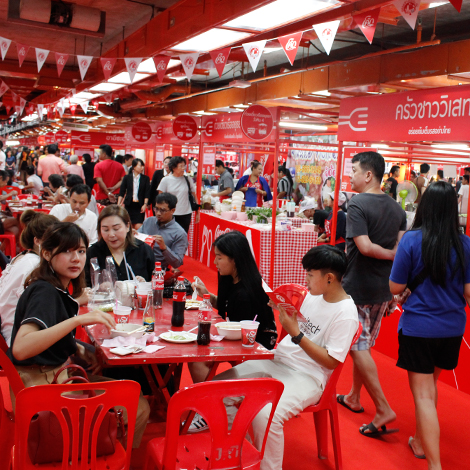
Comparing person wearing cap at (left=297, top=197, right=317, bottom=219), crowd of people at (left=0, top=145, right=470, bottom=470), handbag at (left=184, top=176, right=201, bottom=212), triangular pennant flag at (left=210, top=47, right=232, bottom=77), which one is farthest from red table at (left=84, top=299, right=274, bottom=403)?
person wearing cap at (left=297, top=197, right=317, bottom=219)

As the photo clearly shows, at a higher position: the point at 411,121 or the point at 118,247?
the point at 411,121

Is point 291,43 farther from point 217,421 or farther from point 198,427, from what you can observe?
point 217,421

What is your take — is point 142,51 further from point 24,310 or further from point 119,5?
point 24,310

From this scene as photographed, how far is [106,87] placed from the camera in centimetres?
899

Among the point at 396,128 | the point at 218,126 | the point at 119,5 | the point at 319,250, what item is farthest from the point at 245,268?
the point at 218,126

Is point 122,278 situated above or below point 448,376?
above

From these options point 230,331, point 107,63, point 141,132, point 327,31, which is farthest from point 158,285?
point 141,132

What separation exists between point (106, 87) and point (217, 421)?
7.95 metres

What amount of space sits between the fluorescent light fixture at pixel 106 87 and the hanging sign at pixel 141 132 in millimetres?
5124

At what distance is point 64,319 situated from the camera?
2.52m

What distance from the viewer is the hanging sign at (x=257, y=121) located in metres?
7.32

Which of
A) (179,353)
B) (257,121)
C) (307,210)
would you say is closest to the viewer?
(179,353)

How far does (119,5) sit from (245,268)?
4.33 m

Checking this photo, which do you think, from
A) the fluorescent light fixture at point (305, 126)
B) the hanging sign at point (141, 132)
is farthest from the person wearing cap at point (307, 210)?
the hanging sign at point (141, 132)
